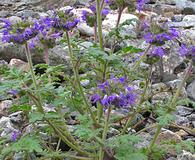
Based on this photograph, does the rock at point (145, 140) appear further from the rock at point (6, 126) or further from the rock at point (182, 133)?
the rock at point (6, 126)

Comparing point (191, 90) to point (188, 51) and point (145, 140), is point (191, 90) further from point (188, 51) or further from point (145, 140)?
point (188, 51)

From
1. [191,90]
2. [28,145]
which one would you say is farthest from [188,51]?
[191,90]

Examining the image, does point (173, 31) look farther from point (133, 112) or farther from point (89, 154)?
point (89, 154)

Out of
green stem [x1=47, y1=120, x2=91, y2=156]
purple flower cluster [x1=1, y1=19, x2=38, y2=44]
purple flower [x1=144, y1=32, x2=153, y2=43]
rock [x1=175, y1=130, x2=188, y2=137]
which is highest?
purple flower cluster [x1=1, y1=19, x2=38, y2=44]

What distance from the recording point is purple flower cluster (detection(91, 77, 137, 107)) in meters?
2.26

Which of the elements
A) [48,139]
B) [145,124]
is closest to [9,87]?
[48,139]

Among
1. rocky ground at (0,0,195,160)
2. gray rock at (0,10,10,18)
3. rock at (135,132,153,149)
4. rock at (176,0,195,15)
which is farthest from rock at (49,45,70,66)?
rock at (176,0,195,15)

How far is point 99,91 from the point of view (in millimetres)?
2414

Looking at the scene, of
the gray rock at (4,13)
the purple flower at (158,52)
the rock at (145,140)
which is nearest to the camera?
the purple flower at (158,52)

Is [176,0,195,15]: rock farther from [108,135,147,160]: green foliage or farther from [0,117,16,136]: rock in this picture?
[108,135,147,160]: green foliage

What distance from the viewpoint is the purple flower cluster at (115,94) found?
226 centimetres

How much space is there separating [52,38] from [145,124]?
126cm

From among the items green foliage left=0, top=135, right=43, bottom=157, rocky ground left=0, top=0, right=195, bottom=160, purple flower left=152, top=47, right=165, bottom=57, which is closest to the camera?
green foliage left=0, top=135, right=43, bottom=157

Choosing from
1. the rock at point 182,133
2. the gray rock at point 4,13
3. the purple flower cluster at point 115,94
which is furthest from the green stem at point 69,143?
the gray rock at point 4,13
